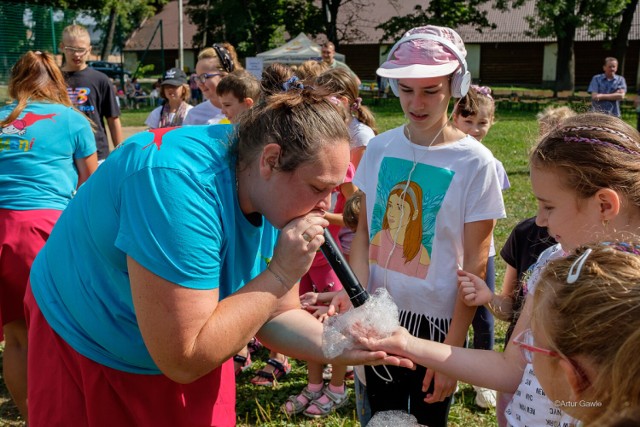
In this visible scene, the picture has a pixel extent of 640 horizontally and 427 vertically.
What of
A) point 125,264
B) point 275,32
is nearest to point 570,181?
point 125,264

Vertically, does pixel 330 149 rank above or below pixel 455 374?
above

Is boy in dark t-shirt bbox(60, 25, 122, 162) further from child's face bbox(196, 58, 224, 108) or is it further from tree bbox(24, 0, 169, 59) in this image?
tree bbox(24, 0, 169, 59)

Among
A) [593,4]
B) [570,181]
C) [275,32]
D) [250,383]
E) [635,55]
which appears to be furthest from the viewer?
[635,55]

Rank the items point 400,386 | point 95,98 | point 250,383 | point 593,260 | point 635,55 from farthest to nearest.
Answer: point 635,55
point 95,98
point 250,383
point 400,386
point 593,260

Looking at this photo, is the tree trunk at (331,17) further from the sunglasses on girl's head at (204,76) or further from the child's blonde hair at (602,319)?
the child's blonde hair at (602,319)

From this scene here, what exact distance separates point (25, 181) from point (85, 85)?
2.38 metres

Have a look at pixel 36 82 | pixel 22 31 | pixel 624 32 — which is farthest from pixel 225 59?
pixel 624 32

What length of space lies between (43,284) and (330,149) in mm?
1022

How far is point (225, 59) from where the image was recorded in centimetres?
529

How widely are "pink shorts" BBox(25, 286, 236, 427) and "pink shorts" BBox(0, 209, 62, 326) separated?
146cm

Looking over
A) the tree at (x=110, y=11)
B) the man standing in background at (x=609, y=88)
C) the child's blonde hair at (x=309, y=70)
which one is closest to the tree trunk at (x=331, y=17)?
the tree at (x=110, y=11)

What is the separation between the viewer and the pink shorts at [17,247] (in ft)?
11.0

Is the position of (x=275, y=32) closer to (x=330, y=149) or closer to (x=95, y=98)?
(x=95, y=98)

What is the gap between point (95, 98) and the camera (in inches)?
220
